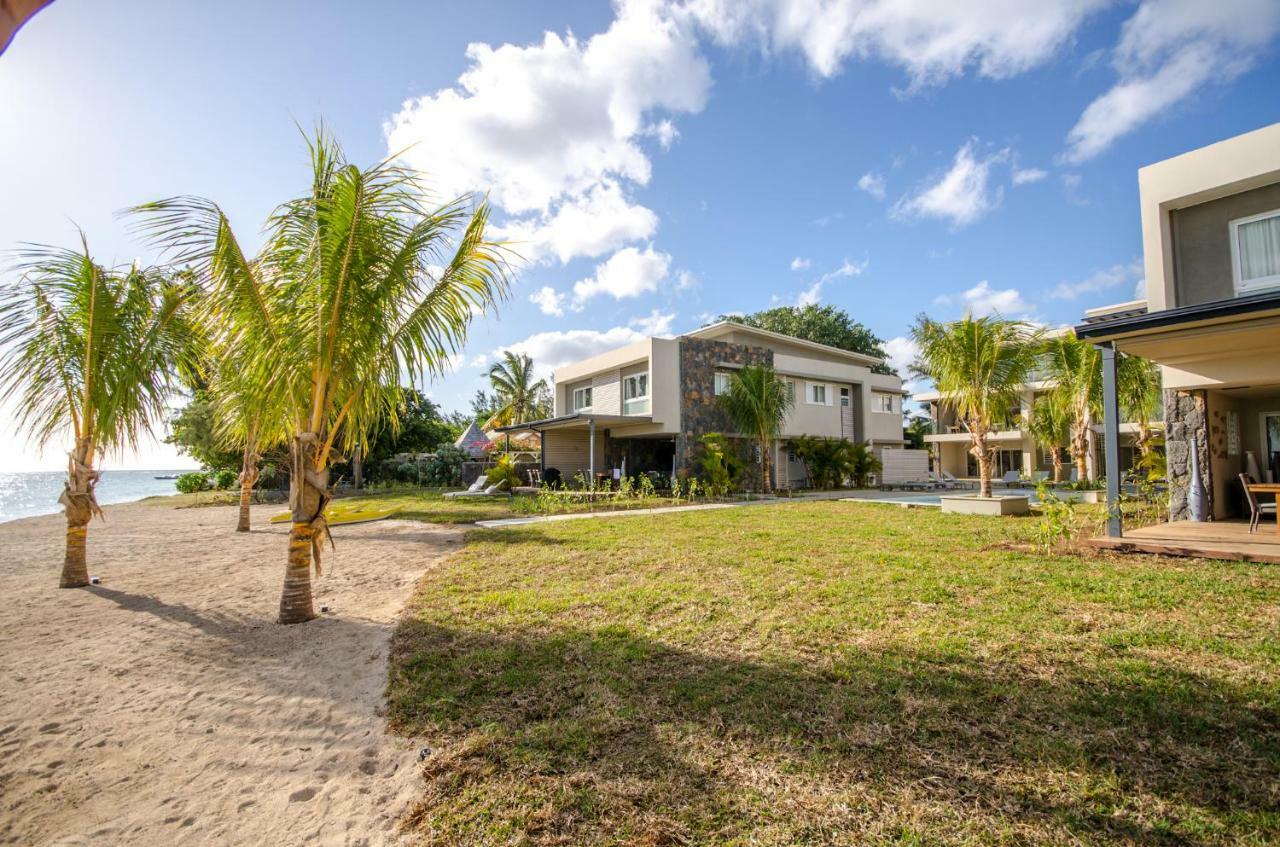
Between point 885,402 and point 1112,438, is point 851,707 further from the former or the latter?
point 885,402

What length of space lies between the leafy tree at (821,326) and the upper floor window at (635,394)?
22.9 meters

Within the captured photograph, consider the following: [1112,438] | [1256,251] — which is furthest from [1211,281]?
[1112,438]

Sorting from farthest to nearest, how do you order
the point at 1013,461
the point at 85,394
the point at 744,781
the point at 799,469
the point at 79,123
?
1. the point at 1013,461
2. the point at 799,469
3. the point at 85,394
4. the point at 79,123
5. the point at 744,781

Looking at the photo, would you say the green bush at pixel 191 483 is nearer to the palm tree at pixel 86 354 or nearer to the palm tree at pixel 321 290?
the palm tree at pixel 86 354

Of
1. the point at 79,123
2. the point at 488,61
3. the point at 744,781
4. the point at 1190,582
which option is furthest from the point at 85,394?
the point at 1190,582

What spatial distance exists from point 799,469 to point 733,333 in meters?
6.85

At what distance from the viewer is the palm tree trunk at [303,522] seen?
5.54 metres

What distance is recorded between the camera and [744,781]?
2791mm

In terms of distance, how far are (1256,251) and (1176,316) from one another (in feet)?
15.0

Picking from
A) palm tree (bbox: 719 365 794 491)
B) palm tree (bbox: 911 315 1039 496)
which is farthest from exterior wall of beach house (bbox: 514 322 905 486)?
palm tree (bbox: 911 315 1039 496)

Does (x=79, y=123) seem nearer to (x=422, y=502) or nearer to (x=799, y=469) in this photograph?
(x=422, y=502)

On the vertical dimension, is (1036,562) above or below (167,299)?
below

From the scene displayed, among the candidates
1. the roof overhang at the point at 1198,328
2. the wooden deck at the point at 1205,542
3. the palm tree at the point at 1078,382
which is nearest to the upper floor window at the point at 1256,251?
the roof overhang at the point at 1198,328

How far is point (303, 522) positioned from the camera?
224 inches
